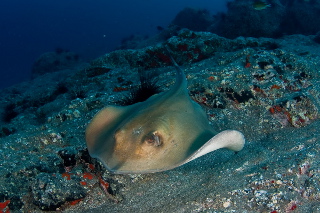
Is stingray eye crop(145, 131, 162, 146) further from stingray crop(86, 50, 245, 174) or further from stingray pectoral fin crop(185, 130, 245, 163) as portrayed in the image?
stingray pectoral fin crop(185, 130, 245, 163)

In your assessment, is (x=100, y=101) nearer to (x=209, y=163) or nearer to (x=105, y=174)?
(x=105, y=174)

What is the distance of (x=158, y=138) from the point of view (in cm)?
266

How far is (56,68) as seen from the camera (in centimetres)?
1878

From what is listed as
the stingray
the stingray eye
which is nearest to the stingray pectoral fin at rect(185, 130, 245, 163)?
the stingray

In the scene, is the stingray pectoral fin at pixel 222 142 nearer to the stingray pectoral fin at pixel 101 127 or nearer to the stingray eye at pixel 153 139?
the stingray eye at pixel 153 139

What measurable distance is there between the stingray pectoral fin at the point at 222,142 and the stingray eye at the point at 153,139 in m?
0.45

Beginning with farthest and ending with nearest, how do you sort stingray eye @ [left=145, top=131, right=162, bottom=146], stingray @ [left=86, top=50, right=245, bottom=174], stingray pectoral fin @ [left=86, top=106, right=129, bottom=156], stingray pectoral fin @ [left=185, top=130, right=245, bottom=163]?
stingray pectoral fin @ [left=86, top=106, right=129, bottom=156] → stingray eye @ [left=145, top=131, right=162, bottom=146] → stingray @ [left=86, top=50, right=245, bottom=174] → stingray pectoral fin @ [left=185, top=130, right=245, bottom=163]

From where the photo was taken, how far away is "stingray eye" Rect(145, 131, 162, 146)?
2.62 metres

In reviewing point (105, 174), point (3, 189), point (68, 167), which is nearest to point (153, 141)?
point (105, 174)

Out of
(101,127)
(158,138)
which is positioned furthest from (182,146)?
A: (101,127)

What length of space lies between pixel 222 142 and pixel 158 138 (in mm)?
696

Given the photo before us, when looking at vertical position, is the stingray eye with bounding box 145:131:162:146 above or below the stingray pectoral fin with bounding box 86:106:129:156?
above

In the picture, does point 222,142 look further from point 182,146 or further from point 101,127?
point 101,127

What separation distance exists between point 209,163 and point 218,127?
98 centimetres
